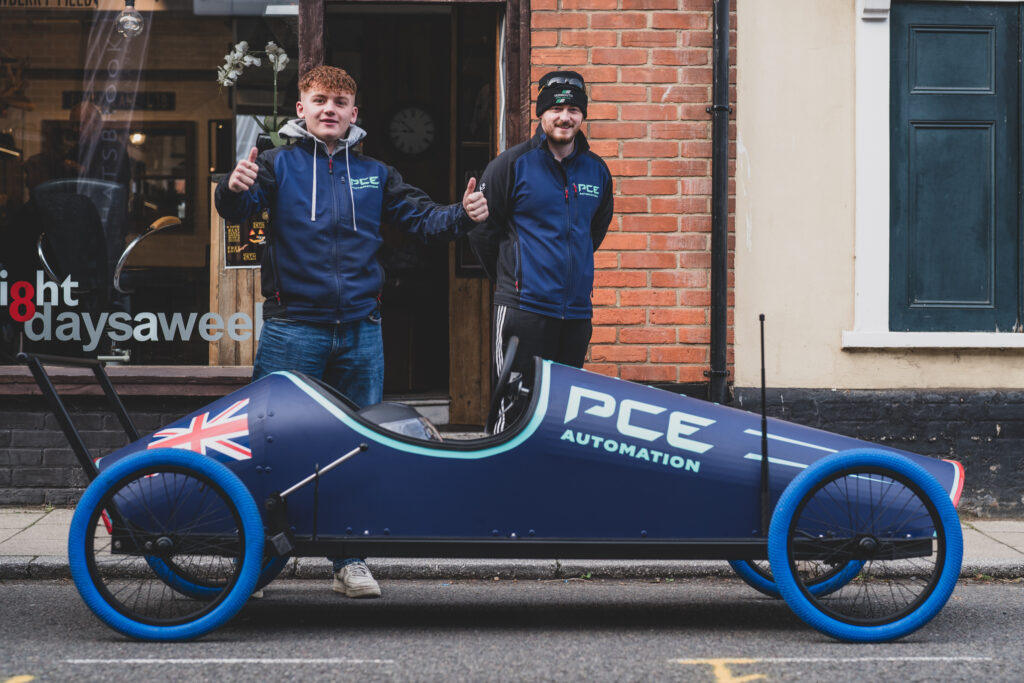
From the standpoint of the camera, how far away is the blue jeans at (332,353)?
495 cm

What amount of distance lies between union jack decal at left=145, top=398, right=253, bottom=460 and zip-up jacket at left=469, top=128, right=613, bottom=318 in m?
1.48

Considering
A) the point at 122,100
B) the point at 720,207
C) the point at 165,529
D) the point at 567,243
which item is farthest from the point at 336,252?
the point at 122,100

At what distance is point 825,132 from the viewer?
7289 millimetres

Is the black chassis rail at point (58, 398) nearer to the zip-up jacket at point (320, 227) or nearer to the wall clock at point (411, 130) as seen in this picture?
the zip-up jacket at point (320, 227)

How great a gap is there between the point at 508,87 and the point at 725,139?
1.30 metres

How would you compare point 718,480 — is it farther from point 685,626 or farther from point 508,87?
point 508,87

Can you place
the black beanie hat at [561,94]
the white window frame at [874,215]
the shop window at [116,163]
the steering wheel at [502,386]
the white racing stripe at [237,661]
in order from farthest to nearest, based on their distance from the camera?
1. the shop window at [116,163]
2. the white window frame at [874,215]
3. the black beanie hat at [561,94]
4. the steering wheel at [502,386]
5. the white racing stripe at [237,661]

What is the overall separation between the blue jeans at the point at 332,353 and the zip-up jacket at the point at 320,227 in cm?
5

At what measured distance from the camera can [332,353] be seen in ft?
16.4

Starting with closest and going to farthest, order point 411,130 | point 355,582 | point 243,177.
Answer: point 243,177
point 355,582
point 411,130

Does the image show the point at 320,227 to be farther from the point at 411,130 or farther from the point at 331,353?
the point at 411,130

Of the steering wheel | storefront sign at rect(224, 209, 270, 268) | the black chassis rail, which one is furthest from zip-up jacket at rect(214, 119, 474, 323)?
storefront sign at rect(224, 209, 270, 268)

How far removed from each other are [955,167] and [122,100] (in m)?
Answer: 5.08

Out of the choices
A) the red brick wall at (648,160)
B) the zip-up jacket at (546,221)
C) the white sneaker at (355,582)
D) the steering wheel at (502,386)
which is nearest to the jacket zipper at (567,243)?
the zip-up jacket at (546,221)
